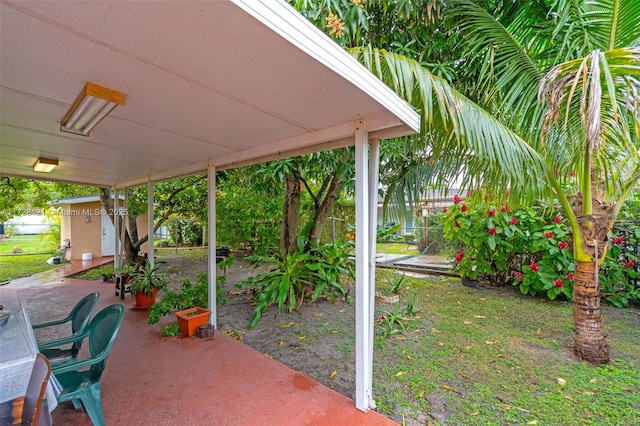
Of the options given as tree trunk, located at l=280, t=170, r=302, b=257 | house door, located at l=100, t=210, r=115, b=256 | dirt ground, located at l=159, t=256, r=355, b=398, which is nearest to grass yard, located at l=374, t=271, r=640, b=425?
dirt ground, located at l=159, t=256, r=355, b=398

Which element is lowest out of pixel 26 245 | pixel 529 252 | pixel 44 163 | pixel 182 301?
pixel 26 245

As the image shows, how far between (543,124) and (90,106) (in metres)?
3.30

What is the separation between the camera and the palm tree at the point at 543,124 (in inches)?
90.9

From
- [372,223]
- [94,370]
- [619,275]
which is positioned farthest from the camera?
[619,275]

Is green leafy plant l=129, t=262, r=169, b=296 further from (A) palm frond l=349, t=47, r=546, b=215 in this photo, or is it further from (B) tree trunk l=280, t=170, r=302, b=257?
(A) palm frond l=349, t=47, r=546, b=215

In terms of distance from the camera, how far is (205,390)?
2543 millimetres

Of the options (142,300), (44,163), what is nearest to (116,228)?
(142,300)

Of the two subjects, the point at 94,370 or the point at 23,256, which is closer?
the point at 94,370

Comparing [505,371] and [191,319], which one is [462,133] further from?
A: [191,319]

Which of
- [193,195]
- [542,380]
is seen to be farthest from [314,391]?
[193,195]

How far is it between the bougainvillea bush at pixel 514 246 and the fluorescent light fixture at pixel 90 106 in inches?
173

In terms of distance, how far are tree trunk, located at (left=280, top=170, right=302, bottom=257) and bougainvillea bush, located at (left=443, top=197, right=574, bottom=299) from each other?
2.95 metres

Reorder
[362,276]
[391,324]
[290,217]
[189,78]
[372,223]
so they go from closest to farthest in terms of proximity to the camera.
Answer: [189,78] < [362,276] < [372,223] < [391,324] < [290,217]

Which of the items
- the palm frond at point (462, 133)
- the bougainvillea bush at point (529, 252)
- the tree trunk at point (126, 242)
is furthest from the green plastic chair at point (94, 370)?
the tree trunk at point (126, 242)
